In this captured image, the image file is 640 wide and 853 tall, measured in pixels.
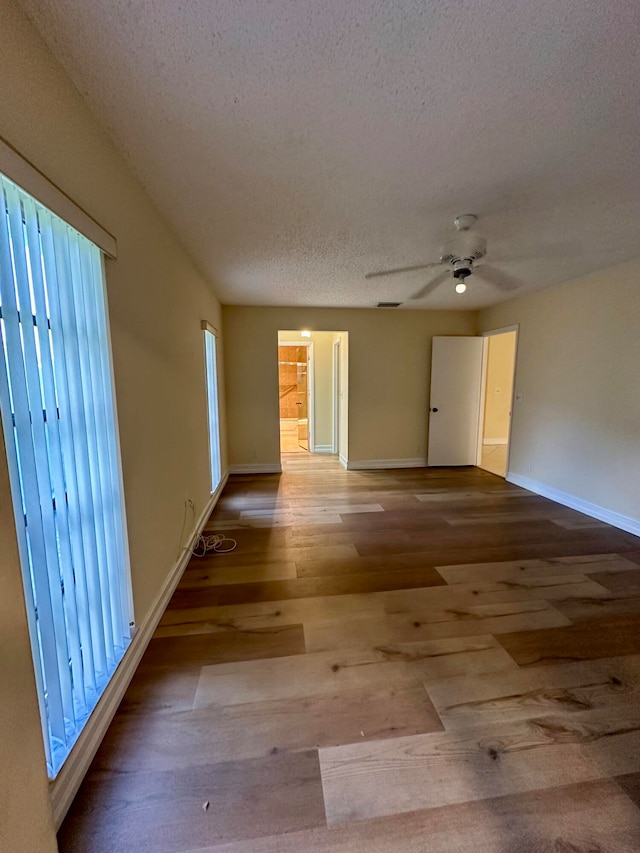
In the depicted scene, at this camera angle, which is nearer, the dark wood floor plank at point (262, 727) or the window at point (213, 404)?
the dark wood floor plank at point (262, 727)

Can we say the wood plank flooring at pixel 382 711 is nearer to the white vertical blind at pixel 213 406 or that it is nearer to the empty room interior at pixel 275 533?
the empty room interior at pixel 275 533

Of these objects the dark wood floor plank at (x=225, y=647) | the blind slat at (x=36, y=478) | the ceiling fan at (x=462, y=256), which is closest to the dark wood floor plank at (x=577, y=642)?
the dark wood floor plank at (x=225, y=647)

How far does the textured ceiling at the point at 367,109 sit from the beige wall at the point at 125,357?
0.14 meters

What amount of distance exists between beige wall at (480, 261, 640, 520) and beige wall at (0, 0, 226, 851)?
386cm

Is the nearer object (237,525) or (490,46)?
(490,46)

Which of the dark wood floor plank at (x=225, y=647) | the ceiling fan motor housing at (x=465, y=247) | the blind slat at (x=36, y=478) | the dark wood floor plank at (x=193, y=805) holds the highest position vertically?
the ceiling fan motor housing at (x=465, y=247)

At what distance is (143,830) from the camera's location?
101 cm

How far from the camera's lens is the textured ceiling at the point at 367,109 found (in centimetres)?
100

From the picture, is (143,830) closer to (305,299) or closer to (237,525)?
(237,525)

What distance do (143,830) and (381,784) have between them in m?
0.75

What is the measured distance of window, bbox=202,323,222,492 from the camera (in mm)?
3589

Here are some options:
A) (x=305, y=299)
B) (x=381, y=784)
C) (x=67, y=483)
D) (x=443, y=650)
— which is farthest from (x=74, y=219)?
(x=305, y=299)

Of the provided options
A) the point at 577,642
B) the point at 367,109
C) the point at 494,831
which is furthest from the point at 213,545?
the point at 367,109

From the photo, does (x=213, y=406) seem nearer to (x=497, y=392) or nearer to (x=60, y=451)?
(x=60, y=451)
